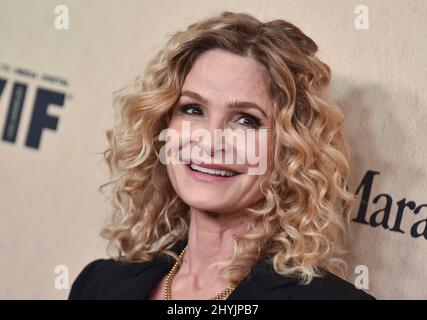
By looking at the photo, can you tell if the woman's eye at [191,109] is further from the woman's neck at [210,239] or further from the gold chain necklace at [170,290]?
Answer: the gold chain necklace at [170,290]

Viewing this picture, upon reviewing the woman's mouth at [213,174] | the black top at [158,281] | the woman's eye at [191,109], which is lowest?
the black top at [158,281]

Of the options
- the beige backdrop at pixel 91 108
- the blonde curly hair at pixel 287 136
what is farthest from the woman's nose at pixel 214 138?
the beige backdrop at pixel 91 108

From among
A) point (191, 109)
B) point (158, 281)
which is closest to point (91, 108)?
point (191, 109)

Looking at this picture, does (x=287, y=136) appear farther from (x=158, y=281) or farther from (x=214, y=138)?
(x=158, y=281)

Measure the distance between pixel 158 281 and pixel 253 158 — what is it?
0.53 meters

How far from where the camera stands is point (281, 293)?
166 centimetres

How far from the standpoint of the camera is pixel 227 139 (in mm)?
1712

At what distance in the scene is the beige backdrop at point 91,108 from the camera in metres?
1.92

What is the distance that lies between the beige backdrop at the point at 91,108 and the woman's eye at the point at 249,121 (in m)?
0.37

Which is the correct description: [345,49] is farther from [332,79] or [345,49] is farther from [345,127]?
[345,127]

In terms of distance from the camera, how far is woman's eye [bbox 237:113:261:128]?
5.68 ft

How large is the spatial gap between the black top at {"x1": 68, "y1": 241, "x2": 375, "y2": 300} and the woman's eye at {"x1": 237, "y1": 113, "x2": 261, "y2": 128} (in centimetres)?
39

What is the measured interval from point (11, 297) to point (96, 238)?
16.4 inches
